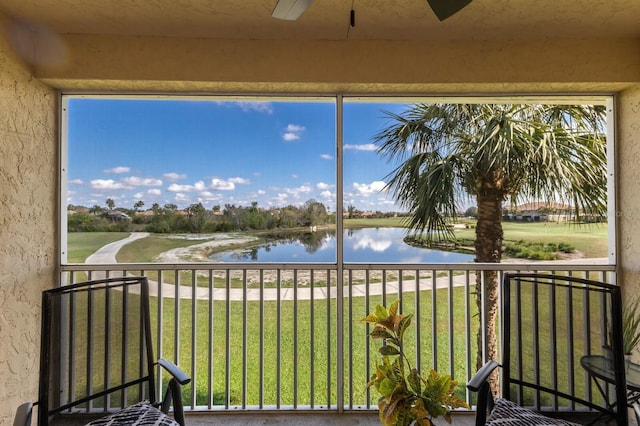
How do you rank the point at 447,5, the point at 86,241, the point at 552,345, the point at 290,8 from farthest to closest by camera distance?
1. the point at 86,241
2. the point at 552,345
3. the point at 290,8
4. the point at 447,5

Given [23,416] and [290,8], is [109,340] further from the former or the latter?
[290,8]

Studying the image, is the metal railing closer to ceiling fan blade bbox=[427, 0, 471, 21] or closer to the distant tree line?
the distant tree line

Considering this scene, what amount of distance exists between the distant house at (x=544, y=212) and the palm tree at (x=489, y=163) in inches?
2.0

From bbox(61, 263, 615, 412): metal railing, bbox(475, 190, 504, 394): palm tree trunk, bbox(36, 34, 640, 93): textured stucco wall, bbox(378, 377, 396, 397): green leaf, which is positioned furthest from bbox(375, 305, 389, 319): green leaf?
bbox(36, 34, 640, 93): textured stucco wall

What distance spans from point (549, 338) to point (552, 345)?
4cm

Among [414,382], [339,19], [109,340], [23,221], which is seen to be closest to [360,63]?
[339,19]

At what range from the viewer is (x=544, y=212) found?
2268mm

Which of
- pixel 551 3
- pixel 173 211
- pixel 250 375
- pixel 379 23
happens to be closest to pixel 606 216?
pixel 551 3

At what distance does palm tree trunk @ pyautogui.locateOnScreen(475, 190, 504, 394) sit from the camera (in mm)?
2293

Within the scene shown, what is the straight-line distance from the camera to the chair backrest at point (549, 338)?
5.31ft

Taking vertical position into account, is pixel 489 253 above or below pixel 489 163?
below

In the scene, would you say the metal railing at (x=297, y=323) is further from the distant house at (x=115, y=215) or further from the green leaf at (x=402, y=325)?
the green leaf at (x=402, y=325)

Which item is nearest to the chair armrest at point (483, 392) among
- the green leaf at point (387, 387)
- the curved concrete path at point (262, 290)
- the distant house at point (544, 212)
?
the green leaf at point (387, 387)

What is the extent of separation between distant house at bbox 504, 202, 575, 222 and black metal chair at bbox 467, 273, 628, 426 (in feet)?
2.28
